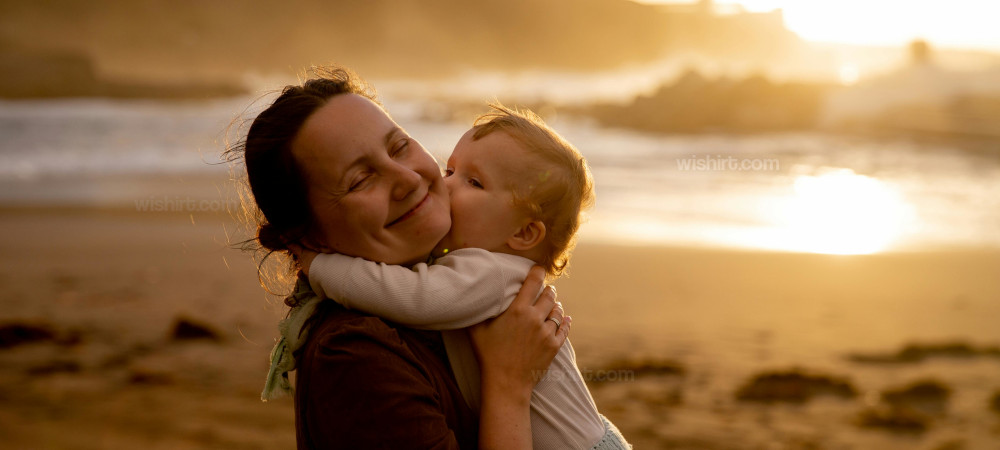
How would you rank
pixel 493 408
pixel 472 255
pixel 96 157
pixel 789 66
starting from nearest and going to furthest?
pixel 493 408
pixel 472 255
pixel 96 157
pixel 789 66

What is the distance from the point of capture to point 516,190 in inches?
92.6

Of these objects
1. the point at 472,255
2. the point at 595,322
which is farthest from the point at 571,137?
the point at 472,255

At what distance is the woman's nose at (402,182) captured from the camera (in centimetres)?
201

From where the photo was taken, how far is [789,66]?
101ft

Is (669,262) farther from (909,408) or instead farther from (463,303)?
(463,303)

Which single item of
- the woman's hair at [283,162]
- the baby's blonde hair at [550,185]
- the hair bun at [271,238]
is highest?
the baby's blonde hair at [550,185]

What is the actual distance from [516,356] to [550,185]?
61cm

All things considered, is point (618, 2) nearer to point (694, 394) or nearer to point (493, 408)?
point (694, 394)

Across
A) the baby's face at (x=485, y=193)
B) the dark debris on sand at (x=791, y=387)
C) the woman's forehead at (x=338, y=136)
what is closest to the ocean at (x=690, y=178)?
the dark debris on sand at (x=791, y=387)

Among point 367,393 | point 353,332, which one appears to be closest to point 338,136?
point 353,332

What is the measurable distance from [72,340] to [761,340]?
220 inches

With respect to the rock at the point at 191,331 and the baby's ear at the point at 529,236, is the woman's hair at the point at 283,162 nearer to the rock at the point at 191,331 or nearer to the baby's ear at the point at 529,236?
the baby's ear at the point at 529,236

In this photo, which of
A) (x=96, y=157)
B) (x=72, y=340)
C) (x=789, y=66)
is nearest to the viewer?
(x=72, y=340)

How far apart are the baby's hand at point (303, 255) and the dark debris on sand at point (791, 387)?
4.34m
